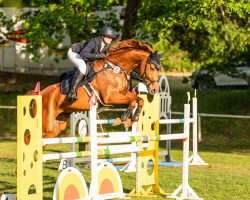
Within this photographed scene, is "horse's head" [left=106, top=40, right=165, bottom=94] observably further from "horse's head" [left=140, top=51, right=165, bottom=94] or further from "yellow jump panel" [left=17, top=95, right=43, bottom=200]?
"yellow jump panel" [left=17, top=95, right=43, bottom=200]

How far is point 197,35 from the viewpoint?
2905 cm

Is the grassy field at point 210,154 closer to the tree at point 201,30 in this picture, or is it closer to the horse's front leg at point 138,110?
the horse's front leg at point 138,110

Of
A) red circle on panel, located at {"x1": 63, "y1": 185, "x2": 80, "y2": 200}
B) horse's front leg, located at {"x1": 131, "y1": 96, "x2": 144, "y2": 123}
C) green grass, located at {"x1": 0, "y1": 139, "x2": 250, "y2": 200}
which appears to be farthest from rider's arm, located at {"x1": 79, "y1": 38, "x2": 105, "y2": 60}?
red circle on panel, located at {"x1": 63, "y1": 185, "x2": 80, "y2": 200}

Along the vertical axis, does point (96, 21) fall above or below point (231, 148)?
above

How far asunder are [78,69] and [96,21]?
14111 millimetres

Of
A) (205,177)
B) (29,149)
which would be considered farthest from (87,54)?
(205,177)

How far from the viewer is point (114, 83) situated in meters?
12.9

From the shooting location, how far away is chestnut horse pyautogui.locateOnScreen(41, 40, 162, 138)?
502 inches

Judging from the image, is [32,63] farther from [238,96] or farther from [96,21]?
[238,96]

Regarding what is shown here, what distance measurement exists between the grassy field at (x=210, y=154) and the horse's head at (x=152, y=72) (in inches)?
60.8

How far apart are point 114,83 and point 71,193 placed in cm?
291

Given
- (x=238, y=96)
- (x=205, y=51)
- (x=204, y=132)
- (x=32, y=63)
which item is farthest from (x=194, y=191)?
(x=32, y=63)

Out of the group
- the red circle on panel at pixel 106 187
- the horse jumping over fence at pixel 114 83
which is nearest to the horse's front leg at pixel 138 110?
the horse jumping over fence at pixel 114 83

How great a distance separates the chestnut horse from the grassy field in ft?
3.65
